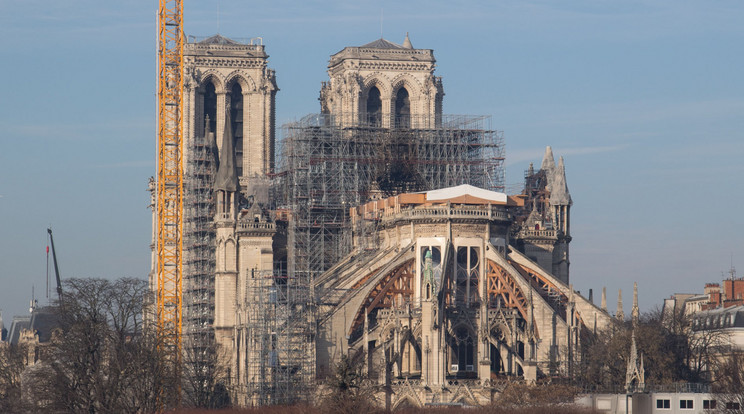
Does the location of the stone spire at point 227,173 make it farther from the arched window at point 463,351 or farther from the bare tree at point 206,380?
the arched window at point 463,351

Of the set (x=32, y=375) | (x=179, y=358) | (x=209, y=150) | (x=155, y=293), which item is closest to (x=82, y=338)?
(x=32, y=375)

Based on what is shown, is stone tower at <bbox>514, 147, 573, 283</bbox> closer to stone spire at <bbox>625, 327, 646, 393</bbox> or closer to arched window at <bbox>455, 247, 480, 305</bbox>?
arched window at <bbox>455, 247, 480, 305</bbox>

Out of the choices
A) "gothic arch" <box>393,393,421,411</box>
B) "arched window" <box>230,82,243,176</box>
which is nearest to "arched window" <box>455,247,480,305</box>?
"gothic arch" <box>393,393,421,411</box>

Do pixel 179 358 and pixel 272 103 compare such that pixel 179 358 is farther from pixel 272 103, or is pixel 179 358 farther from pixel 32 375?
pixel 272 103

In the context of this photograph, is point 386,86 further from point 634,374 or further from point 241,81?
point 634,374

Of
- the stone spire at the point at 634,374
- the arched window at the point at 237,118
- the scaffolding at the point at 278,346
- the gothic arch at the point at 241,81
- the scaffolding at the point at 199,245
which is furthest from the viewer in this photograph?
the arched window at the point at 237,118

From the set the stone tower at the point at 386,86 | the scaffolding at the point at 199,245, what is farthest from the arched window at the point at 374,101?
the scaffolding at the point at 199,245

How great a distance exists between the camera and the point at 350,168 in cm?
14988

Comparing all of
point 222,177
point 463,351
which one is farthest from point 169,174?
point 463,351

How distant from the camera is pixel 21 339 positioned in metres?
188

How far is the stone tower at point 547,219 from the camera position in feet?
472

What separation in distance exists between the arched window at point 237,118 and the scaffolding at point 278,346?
97.6ft

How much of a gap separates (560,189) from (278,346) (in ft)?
98.6

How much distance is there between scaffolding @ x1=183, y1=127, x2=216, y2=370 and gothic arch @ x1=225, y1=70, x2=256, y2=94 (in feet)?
20.3
